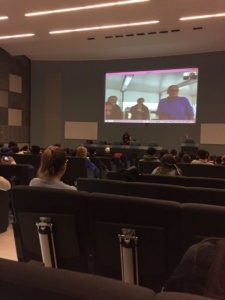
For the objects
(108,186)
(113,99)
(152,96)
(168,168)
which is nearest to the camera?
(108,186)

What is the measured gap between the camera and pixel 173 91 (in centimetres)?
1327

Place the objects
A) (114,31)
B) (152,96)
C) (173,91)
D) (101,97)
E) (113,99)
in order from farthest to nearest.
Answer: (101,97) → (113,99) → (152,96) → (173,91) → (114,31)

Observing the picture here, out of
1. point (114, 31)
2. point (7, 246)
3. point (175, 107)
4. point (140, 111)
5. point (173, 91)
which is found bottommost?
point (7, 246)

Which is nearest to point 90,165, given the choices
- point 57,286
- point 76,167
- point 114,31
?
point 76,167

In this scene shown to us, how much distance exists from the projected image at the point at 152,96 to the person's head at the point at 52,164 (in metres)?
11.2

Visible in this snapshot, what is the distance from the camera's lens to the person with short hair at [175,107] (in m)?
13.1

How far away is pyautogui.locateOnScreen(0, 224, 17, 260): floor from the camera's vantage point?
3169 millimetres

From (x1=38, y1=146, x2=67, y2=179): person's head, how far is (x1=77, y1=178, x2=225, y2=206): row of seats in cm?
22

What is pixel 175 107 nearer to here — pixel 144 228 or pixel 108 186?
pixel 108 186

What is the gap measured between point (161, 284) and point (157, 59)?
13215 millimetres

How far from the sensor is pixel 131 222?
1.61 m

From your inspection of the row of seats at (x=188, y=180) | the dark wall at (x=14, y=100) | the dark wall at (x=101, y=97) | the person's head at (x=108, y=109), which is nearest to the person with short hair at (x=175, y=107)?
the dark wall at (x=101, y=97)

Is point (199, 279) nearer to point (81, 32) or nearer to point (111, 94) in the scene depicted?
point (81, 32)

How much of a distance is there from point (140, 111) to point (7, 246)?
36.7 feet
